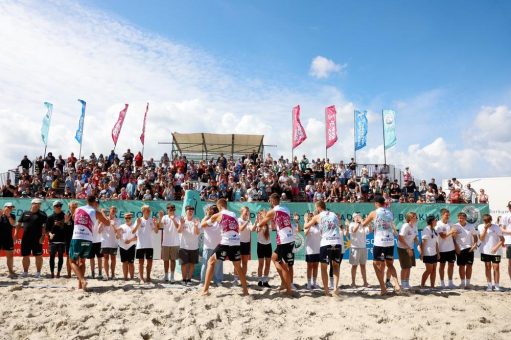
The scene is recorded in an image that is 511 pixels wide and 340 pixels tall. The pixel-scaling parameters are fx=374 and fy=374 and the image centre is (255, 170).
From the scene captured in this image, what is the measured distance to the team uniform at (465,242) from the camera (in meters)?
8.70

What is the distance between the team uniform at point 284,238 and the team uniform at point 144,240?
3242mm

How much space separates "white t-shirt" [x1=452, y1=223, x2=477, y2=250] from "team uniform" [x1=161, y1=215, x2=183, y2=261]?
6.58m

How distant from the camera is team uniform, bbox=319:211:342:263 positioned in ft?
23.8

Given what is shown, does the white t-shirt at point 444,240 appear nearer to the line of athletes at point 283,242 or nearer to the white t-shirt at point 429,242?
the line of athletes at point 283,242

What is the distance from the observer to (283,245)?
736 centimetres

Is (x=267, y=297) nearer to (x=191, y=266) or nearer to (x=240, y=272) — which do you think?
(x=240, y=272)

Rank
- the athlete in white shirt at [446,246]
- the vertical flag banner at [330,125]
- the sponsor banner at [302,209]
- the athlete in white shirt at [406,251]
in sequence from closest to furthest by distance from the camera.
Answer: the athlete in white shirt at [406,251] → the athlete in white shirt at [446,246] → the sponsor banner at [302,209] → the vertical flag banner at [330,125]

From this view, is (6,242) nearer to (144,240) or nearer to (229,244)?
(144,240)

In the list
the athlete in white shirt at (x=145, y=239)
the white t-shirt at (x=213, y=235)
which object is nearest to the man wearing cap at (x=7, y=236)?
the athlete in white shirt at (x=145, y=239)

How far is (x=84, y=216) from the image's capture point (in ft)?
24.6

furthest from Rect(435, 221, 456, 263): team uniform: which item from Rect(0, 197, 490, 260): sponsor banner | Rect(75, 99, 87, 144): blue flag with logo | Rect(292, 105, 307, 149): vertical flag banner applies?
Rect(75, 99, 87, 144): blue flag with logo

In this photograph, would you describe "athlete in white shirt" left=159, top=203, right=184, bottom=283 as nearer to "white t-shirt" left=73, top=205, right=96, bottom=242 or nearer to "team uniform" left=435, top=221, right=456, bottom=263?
"white t-shirt" left=73, top=205, right=96, bottom=242

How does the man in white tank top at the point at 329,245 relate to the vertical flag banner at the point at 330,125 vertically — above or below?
below

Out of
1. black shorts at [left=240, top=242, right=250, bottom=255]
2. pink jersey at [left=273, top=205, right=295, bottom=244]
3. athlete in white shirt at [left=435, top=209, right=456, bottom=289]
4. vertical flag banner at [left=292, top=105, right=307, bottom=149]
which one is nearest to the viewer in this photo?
pink jersey at [left=273, top=205, right=295, bottom=244]
